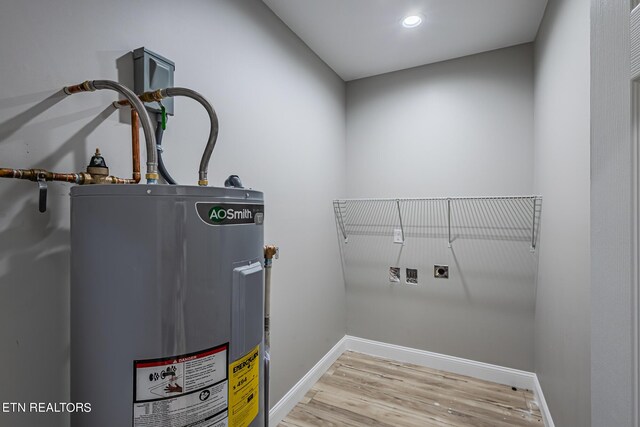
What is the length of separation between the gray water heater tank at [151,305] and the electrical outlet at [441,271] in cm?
207

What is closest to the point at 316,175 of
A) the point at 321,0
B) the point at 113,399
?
the point at 321,0

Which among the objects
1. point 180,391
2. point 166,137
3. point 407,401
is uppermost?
point 166,137

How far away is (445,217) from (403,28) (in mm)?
1377

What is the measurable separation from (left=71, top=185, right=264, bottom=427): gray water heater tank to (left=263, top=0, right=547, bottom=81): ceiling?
5.23 ft

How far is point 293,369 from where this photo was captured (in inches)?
80.7

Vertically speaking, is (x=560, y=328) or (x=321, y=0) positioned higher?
(x=321, y=0)

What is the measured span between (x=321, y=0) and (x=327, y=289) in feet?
6.40

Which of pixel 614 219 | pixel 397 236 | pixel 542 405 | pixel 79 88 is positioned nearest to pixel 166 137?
pixel 79 88

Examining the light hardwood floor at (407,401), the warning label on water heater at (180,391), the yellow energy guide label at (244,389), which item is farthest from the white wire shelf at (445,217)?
the warning label on water heater at (180,391)

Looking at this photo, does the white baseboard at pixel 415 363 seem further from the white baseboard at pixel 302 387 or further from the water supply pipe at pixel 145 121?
the water supply pipe at pixel 145 121

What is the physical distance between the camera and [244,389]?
82cm

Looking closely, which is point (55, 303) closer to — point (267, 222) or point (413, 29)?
point (267, 222)

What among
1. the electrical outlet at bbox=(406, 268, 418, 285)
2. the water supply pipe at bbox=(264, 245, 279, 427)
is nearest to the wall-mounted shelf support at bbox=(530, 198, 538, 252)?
the electrical outlet at bbox=(406, 268, 418, 285)

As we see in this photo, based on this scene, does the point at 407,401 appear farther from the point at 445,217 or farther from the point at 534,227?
the point at 534,227
